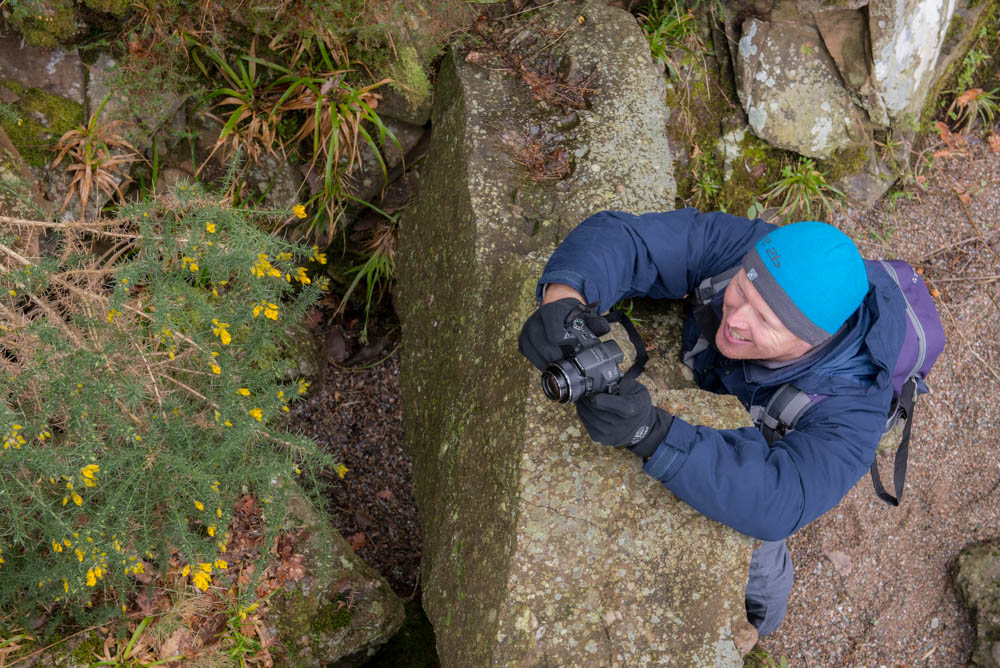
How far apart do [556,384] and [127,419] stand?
172 cm

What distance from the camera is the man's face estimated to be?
3246 millimetres

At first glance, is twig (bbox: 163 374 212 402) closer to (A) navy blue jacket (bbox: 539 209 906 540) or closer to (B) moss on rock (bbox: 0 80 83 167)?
(A) navy blue jacket (bbox: 539 209 906 540)

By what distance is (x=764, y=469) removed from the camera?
3.04m

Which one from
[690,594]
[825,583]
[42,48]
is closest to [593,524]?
[690,594]

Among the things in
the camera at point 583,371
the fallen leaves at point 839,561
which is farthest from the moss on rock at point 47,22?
the fallen leaves at point 839,561

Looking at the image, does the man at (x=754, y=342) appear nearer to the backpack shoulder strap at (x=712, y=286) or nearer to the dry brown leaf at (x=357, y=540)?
the backpack shoulder strap at (x=712, y=286)

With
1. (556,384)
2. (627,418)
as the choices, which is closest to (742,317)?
(627,418)

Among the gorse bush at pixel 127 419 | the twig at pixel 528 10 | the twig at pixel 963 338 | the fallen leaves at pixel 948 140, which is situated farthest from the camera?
the fallen leaves at pixel 948 140

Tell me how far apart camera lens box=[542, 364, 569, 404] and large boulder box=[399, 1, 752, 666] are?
406mm

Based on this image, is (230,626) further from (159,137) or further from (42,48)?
(42,48)

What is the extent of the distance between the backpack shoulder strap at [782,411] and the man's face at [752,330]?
0.17 m

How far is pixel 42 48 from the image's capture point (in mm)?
3910

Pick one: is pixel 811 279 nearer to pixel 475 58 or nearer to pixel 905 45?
pixel 475 58

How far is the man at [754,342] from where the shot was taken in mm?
2998
